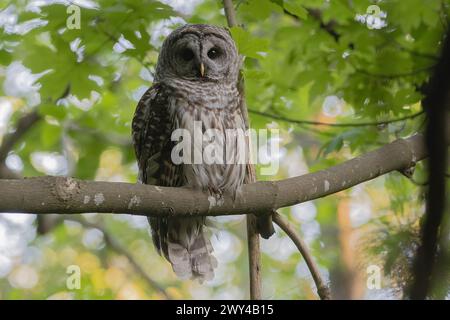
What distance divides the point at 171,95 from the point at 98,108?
3344 mm

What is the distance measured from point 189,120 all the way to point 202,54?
652 millimetres

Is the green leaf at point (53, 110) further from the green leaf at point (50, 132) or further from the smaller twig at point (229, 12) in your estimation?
the smaller twig at point (229, 12)

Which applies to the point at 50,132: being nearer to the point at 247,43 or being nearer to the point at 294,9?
the point at 247,43

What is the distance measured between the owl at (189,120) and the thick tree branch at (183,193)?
0.54m

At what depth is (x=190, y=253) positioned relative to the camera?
4.34m

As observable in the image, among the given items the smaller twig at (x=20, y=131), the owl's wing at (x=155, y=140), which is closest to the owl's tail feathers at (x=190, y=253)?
the owl's wing at (x=155, y=140)

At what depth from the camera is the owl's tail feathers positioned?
14.0ft

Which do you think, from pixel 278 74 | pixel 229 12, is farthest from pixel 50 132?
pixel 229 12

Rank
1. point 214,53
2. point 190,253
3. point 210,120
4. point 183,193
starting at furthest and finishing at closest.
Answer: point 214,53
point 190,253
point 210,120
point 183,193

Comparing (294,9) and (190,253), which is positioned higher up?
(294,9)

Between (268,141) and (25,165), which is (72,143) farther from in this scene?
(268,141)

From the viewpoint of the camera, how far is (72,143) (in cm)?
764

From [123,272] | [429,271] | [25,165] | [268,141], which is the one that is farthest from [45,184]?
[123,272]

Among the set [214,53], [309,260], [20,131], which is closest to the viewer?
[309,260]
